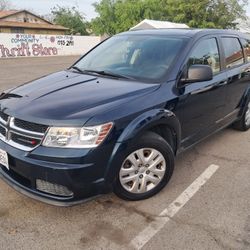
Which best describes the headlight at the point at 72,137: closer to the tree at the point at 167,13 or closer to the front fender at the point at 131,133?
the front fender at the point at 131,133

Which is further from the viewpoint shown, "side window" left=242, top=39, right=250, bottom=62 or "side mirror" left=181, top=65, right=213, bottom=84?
"side window" left=242, top=39, right=250, bottom=62

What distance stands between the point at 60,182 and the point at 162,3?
A: 47907mm

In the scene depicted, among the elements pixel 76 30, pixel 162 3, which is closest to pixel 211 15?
pixel 162 3

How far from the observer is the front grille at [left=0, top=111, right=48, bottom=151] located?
266 centimetres

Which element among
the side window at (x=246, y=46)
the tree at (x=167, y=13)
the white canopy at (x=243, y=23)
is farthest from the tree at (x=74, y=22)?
the side window at (x=246, y=46)

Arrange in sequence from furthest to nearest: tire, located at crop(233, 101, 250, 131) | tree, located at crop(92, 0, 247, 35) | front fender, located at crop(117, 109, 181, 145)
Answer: tree, located at crop(92, 0, 247, 35)
tire, located at crop(233, 101, 250, 131)
front fender, located at crop(117, 109, 181, 145)

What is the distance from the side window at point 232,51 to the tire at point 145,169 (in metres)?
1.91

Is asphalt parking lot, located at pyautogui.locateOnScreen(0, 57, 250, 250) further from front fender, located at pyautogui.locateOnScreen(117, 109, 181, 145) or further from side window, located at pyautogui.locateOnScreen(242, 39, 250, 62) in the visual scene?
side window, located at pyautogui.locateOnScreen(242, 39, 250, 62)

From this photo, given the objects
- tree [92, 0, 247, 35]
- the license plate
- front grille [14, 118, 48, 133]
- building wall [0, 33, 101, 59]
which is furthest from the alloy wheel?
tree [92, 0, 247, 35]

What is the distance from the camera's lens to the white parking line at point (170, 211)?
265 centimetres

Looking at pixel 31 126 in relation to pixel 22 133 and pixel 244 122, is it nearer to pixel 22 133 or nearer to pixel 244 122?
pixel 22 133

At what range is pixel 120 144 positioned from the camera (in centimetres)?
276

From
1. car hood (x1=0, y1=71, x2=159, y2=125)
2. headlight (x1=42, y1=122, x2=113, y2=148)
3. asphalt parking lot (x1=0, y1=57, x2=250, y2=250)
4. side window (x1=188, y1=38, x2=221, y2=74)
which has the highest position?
side window (x1=188, y1=38, x2=221, y2=74)

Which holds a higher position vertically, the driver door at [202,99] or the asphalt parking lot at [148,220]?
the driver door at [202,99]
